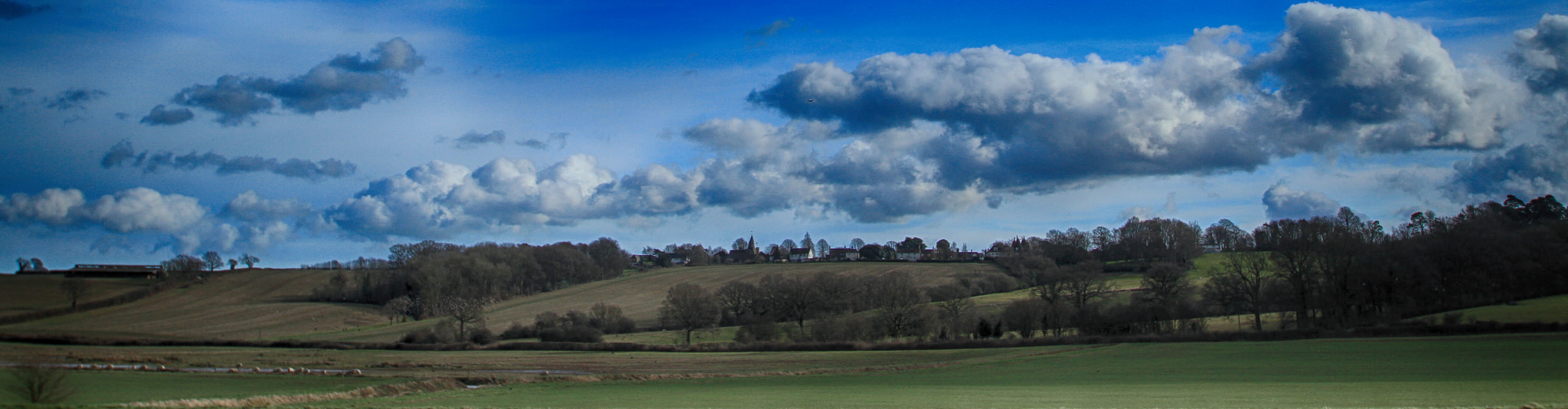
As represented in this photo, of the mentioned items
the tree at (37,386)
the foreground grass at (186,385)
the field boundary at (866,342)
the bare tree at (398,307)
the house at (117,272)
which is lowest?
the field boundary at (866,342)

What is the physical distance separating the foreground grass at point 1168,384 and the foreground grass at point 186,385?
30.1ft

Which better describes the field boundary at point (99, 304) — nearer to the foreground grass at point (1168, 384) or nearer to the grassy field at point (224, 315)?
the grassy field at point (224, 315)

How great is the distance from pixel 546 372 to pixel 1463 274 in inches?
2936

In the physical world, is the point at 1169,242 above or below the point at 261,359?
above

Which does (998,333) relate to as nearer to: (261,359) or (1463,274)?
(1463,274)

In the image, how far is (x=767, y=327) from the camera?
73.9 m

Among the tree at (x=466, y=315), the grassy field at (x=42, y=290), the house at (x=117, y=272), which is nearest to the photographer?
the tree at (x=466, y=315)

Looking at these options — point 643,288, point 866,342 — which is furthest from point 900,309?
point 643,288

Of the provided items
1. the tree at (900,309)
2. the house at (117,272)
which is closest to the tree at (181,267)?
the house at (117,272)

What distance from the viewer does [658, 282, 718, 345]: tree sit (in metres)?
82.6

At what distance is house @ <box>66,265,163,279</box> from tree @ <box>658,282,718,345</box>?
3435 inches

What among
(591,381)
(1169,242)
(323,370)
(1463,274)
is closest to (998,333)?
(1463,274)

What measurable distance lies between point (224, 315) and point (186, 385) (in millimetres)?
76265

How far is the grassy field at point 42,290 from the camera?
Answer: 98312 millimetres
